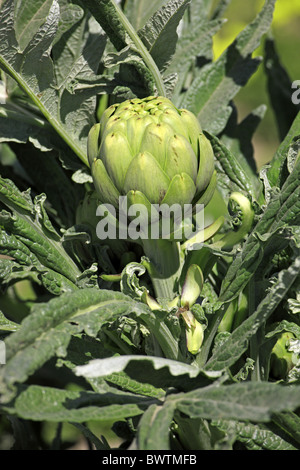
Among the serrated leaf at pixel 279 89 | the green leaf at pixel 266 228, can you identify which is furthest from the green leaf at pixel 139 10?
the green leaf at pixel 266 228

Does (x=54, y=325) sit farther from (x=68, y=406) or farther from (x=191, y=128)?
(x=191, y=128)

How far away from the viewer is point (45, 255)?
22.1 inches

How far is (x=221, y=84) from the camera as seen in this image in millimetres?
704

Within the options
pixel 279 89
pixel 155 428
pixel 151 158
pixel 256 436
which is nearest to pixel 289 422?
pixel 256 436

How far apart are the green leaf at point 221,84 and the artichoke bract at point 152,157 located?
0.65 feet

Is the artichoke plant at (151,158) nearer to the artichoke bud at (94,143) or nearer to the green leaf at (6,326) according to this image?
the artichoke bud at (94,143)

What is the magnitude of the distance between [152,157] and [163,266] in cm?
13

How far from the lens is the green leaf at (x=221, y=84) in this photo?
0.69 meters

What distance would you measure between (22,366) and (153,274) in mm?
203

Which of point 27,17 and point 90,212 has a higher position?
point 27,17

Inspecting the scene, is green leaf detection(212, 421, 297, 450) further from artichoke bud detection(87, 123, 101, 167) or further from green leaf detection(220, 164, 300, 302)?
artichoke bud detection(87, 123, 101, 167)

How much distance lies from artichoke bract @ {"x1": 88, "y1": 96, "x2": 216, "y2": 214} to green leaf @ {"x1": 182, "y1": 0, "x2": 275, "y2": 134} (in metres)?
0.20

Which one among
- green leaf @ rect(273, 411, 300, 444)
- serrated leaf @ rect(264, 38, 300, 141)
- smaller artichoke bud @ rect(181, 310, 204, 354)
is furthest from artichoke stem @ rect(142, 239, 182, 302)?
serrated leaf @ rect(264, 38, 300, 141)
